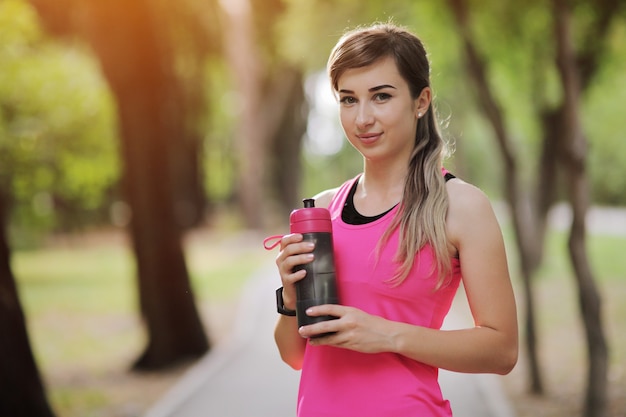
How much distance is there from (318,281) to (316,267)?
34 mm

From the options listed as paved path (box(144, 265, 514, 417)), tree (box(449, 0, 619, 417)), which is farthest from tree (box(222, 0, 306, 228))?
paved path (box(144, 265, 514, 417))

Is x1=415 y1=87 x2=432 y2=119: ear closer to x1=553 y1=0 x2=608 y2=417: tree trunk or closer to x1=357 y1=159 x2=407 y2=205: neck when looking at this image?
x1=357 y1=159 x2=407 y2=205: neck

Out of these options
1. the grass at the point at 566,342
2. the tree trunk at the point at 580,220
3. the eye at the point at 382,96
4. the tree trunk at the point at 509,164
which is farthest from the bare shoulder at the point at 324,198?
the tree trunk at the point at 509,164

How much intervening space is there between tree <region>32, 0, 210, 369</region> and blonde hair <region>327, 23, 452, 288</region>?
8026 millimetres

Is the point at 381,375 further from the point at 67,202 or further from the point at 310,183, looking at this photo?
the point at 310,183

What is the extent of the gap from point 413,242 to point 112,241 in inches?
1477

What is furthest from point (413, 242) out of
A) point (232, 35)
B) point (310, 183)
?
point (310, 183)

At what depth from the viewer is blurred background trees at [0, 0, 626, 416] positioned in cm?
838

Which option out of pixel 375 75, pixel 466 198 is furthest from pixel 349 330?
pixel 375 75

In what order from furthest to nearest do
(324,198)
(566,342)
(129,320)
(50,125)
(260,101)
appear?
(260,101), (50,125), (129,320), (566,342), (324,198)

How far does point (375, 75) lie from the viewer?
7.10 ft

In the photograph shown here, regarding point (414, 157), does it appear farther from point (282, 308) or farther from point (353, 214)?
point (282, 308)

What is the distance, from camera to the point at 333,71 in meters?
2.23

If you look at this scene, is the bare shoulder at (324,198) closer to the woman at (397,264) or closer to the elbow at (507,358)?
the woman at (397,264)
